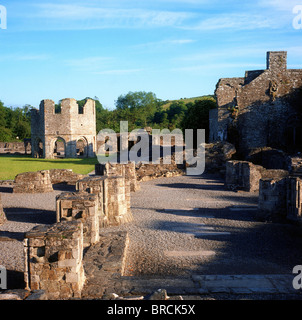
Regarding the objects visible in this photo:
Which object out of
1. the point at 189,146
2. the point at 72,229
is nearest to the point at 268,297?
the point at 72,229

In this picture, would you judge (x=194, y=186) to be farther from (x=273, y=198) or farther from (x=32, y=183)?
(x=32, y=183)

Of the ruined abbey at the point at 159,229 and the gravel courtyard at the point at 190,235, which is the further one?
the gravel courtyard at the point at 190,235

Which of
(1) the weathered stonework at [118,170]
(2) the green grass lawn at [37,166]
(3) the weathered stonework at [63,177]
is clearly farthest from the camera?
(2) the green grass lawn at [37,166]

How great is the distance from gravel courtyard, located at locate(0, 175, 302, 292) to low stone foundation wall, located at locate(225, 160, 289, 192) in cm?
111

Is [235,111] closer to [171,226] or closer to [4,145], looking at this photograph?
[171,226]

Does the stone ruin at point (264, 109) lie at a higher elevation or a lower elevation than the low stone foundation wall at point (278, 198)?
higher

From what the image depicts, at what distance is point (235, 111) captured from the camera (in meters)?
27.3

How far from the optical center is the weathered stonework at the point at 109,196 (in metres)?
9.96
